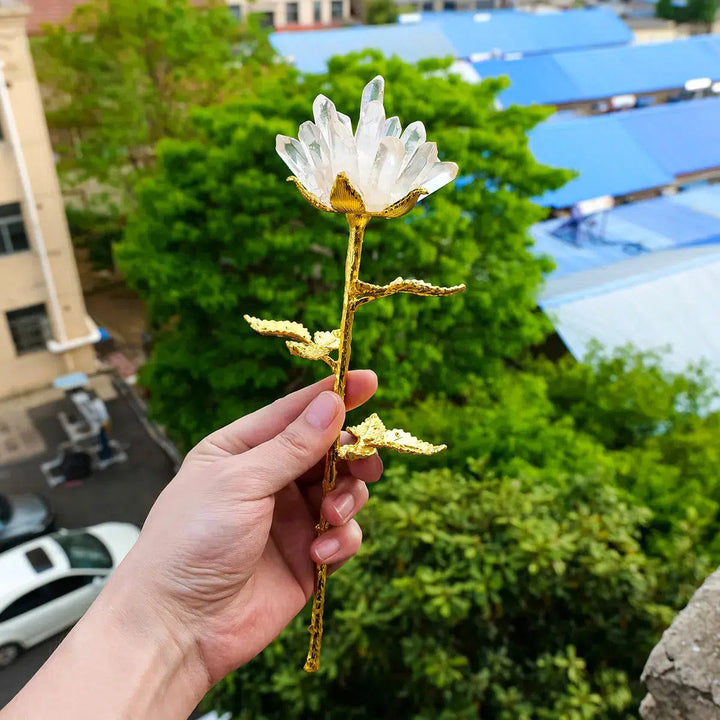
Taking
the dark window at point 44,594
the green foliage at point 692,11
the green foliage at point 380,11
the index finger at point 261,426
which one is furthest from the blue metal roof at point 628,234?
the green foliage at point 692,11

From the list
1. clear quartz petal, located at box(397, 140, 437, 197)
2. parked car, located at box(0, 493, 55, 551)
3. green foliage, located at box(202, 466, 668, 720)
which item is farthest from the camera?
parked car, located at box(0, 493, 55, 551)

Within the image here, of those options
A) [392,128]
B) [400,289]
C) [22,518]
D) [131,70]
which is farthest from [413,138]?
[131,70]

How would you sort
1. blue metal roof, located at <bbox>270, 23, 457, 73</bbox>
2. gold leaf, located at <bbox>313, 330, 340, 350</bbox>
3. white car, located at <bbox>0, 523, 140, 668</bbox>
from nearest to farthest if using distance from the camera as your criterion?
gold leaf, located at <bbox>313, 330, 340, 350</bbox> < white car, located at <bbox>0, 523, 140, 668</bbox> < blue metal roof, located at <bbox>270, 23, 457, 73</bbox>

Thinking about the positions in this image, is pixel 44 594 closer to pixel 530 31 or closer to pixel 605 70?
pixel 605 70

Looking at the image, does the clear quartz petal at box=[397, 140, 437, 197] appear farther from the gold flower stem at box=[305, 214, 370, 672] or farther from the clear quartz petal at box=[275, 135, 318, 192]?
the clear quartz petal at box=[275, 135, 318, 192]

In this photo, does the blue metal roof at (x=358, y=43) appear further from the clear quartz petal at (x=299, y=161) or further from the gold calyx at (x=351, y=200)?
the gold calyx at (x=351, y=200)

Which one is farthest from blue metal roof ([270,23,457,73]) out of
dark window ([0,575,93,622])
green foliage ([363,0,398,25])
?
dark window ([0,575,93,622])

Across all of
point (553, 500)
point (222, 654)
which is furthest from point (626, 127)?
point (222, 654)
